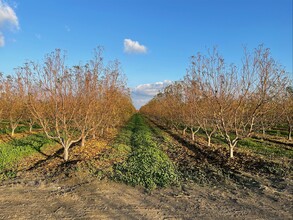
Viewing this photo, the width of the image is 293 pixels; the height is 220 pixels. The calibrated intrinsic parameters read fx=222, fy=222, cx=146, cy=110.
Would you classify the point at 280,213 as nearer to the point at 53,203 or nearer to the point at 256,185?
the point at 256,185

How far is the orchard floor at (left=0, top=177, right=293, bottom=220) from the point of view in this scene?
4.47 m

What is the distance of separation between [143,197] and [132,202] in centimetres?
39

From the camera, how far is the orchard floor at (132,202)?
4.47 meters

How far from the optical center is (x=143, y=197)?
5.39 metres

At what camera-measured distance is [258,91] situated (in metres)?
9.78

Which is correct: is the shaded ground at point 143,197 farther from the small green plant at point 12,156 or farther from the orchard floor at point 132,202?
the small green plant at point 12,156

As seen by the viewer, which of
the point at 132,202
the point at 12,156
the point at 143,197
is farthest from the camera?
the point at 12,156

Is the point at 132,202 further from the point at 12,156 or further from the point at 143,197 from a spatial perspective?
the point at 12,156

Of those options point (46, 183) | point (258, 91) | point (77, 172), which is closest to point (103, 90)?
point (77, 172)

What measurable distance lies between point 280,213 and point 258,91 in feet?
21.1

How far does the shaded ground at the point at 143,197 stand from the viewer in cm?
452

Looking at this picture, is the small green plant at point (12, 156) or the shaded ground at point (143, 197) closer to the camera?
the shaded ground at point (143, 197)

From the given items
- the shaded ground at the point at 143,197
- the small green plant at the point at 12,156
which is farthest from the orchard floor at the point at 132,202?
the small green plant at the point at 12,156

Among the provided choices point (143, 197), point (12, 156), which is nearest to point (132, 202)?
point (143, 197)
